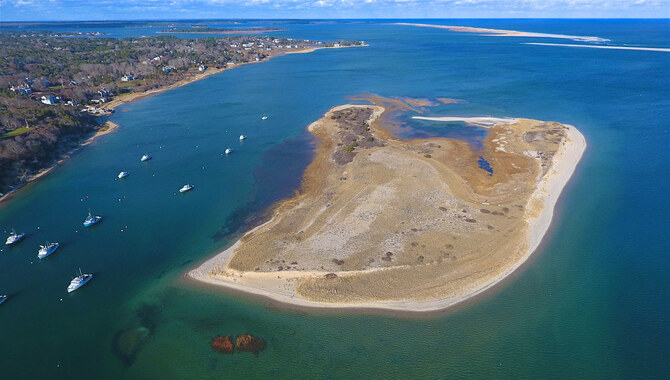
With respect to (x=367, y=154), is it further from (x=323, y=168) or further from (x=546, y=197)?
(x=546, y=197)

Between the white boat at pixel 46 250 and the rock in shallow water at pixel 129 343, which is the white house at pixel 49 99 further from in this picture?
the rock in shallow water at pixel 129 343

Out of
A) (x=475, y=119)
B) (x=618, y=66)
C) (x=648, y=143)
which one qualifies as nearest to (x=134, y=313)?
(x=475, y=119)

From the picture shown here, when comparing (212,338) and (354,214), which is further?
(354,214)

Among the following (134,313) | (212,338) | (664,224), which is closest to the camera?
(212,338)

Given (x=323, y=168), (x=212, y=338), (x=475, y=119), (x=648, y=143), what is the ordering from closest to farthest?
(x=212, y=338)
(x=323, y=168)
(x=648, y=143)
(x=475, y=119)

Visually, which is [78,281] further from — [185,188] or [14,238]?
[185,188]

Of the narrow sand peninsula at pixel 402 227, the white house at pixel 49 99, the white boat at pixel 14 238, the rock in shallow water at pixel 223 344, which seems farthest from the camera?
the white house at pixel 49 99

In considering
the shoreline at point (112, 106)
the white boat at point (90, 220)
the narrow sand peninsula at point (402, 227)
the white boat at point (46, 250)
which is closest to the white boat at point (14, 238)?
the white boat at point (46, 250)
